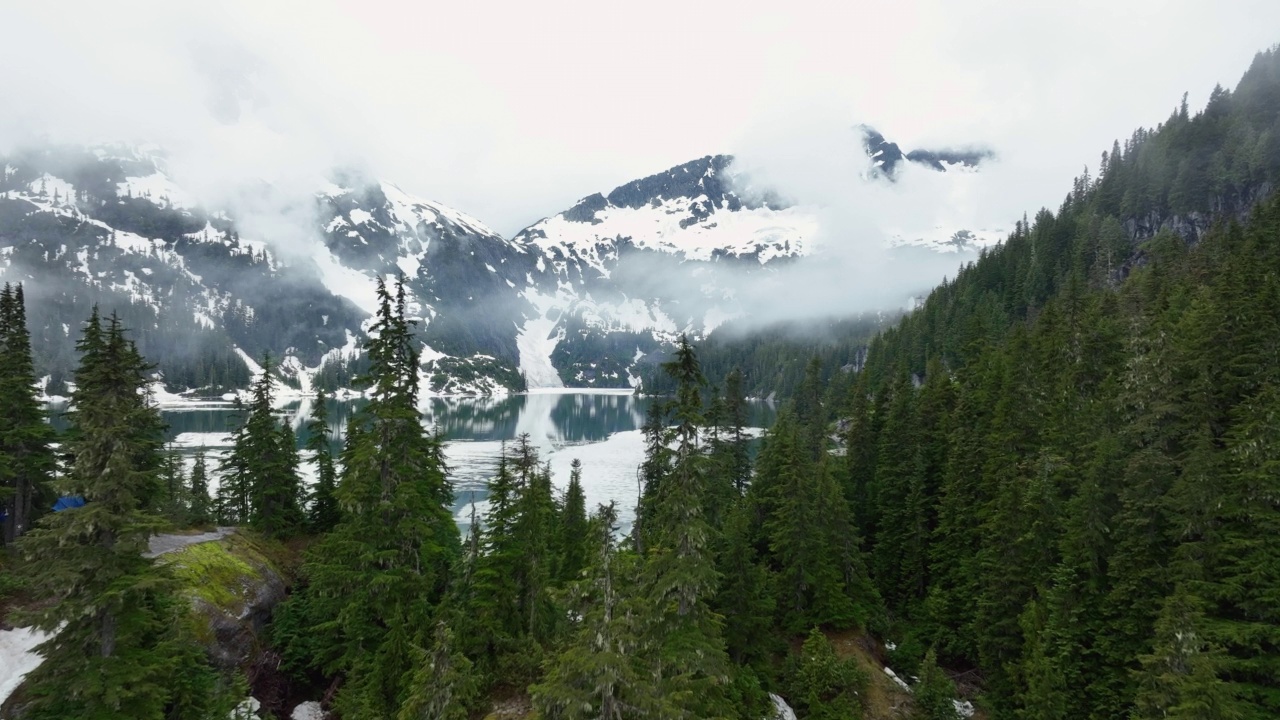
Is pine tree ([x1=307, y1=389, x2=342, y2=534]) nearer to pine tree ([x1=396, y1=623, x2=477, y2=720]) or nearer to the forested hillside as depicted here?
pine tree ([x1=396, y1=623, x2=477, y2=720])

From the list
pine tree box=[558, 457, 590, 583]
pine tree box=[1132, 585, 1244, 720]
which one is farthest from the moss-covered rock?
pine tree box=[1132, 585, 1244, 720]

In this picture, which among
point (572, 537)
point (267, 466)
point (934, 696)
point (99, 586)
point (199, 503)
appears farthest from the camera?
point (199, 503)

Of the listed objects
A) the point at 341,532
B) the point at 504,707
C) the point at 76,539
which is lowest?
the point at 504,707

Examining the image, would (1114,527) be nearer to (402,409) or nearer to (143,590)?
(402,409)

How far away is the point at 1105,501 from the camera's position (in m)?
27.2

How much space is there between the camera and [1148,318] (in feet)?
145

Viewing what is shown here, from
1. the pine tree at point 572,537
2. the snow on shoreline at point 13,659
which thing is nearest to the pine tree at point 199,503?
the snow on shoreline at point 13,659

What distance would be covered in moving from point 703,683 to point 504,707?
1144cm

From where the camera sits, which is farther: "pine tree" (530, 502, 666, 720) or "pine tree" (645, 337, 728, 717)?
"pine tree" (645, 337, 728, 717)

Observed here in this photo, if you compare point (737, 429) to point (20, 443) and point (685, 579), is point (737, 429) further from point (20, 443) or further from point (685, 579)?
point (20, 443)

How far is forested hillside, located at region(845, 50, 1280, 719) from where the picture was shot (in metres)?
19.5

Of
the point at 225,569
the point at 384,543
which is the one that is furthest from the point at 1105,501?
the point at 225,569

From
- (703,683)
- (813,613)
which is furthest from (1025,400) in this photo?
(703,683)

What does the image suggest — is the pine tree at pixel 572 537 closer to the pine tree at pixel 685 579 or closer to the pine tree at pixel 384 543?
the pine tree at pixel 384 543
